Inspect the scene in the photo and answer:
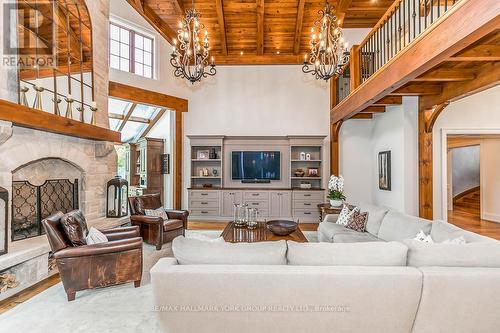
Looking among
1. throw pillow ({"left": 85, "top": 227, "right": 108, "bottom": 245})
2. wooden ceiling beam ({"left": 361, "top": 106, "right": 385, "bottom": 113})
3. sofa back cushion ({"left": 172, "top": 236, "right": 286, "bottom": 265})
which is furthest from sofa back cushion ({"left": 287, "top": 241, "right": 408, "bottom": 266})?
wooden ceiling beam ({"left": 361, "top": 106, "right": 385, "bottom": 113})

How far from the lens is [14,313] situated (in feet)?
8.68

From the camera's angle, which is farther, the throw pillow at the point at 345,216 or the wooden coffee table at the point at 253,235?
the throw pillow at the point at 345,216

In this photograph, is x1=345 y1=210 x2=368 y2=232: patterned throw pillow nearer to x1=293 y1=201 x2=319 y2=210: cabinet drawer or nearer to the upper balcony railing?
the upper balcony railing

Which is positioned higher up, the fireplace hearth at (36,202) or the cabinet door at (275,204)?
the fireplace hearth at (36,202)

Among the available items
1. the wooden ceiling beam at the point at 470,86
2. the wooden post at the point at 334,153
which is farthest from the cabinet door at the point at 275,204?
the wooden ceiling beam at the point at 470,86

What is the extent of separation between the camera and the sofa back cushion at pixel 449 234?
250 cm

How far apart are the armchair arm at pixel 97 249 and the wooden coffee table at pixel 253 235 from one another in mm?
1160

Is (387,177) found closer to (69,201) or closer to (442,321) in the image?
(442,321)

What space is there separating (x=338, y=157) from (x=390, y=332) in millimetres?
5713

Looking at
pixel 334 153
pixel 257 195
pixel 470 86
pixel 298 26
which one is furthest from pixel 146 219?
pixel 298 26

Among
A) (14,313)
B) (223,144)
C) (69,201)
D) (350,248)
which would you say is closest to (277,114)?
(223,144)

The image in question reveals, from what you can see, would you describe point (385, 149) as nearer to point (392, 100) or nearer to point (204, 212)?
point (392, 100)
